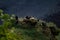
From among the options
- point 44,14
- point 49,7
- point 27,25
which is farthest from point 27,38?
point 49,7

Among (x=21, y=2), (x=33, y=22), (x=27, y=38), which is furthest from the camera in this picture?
(x=21, y=2)

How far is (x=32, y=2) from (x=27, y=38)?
143 inches

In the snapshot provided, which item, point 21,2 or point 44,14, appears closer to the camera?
point 44,14

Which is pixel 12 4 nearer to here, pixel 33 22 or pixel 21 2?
pixel 21 2

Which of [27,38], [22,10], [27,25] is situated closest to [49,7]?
[22,10]

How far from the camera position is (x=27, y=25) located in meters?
4.87

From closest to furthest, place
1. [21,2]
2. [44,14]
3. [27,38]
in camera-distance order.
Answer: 1. [27,38]
2. [44,14]
3. [21,2]

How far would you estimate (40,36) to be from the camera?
444 centimetres

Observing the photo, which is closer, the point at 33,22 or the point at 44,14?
the point at 33,22

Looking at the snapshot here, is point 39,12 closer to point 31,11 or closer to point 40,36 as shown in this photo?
point 31,11

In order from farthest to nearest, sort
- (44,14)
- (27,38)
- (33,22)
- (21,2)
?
1. (21,2)
2. (44,14)
3. (33,22)
4. (27,38)

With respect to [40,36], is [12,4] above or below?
above

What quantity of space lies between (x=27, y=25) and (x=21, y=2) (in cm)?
298

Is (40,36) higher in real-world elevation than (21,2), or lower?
lower
